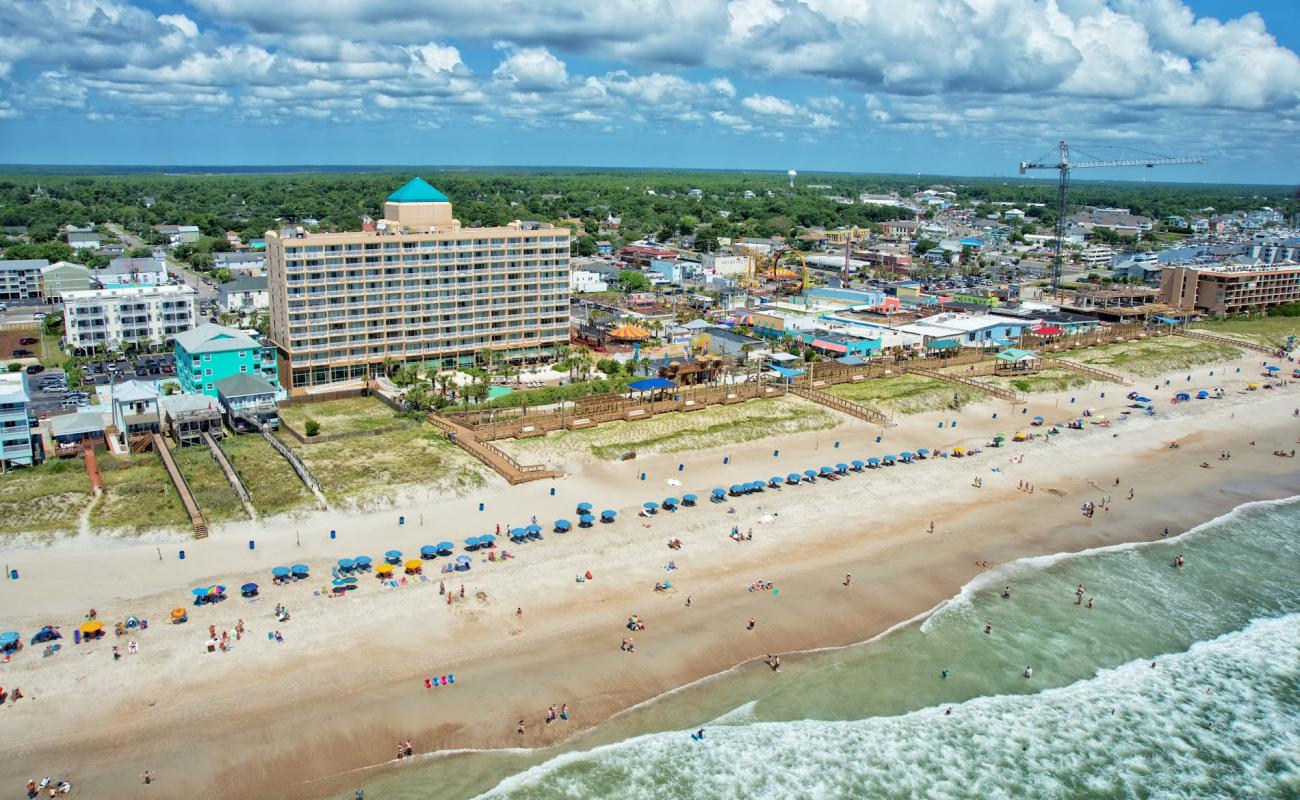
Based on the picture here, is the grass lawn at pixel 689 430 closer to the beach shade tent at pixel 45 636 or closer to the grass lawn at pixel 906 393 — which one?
the grass lawn at pixel 906 393

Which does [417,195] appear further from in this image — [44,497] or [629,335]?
[44,497]

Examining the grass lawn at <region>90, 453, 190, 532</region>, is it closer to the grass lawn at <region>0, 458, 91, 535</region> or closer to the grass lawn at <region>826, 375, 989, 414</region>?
the grass lawn at <region>0, 458, 91, 535</region>

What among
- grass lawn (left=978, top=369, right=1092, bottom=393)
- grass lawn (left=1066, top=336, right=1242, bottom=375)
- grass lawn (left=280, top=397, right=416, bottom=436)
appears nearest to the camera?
grass lawn (left=280, top=397, right=416, bottom=436)

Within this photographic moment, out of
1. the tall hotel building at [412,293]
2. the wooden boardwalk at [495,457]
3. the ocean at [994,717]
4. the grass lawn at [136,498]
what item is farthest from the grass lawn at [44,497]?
the ocean at [994,717]

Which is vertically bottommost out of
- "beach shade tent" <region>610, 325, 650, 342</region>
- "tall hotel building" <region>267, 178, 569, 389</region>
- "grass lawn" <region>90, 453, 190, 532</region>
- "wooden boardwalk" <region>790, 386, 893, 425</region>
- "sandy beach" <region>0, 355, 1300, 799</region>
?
"sandy beach" <region>0, 355, 1300, 799</region>

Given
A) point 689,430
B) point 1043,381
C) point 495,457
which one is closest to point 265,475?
point 495,457

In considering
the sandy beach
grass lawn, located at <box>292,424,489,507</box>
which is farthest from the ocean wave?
grass lawn, located at <box>292,424,489,507</box>
